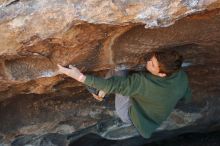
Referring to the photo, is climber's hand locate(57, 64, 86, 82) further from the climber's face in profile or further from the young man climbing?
the climber's face in profile

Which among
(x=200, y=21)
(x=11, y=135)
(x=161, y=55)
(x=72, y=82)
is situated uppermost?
(x=200, y=21)

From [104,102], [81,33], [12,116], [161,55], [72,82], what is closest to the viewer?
[81,33]

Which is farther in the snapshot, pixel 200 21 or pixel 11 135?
pixel 11 135

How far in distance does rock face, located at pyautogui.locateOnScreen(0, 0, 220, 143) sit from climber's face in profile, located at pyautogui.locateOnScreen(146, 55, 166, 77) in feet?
0.25

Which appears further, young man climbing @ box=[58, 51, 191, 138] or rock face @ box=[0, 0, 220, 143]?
young man climbing @ box=[58, 51, 191, 138]

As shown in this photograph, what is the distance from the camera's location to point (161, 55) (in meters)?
2.56

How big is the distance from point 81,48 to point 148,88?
475mm

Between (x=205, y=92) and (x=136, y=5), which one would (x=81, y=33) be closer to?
(x=136, y=5)

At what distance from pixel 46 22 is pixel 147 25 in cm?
47

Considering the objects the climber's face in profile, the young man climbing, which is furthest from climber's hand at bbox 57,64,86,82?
the climber's face in profile

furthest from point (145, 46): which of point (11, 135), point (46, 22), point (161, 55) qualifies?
point (11, 135)

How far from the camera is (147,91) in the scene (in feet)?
8.93

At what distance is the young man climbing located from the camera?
2.57 meters

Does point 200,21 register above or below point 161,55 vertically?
above
